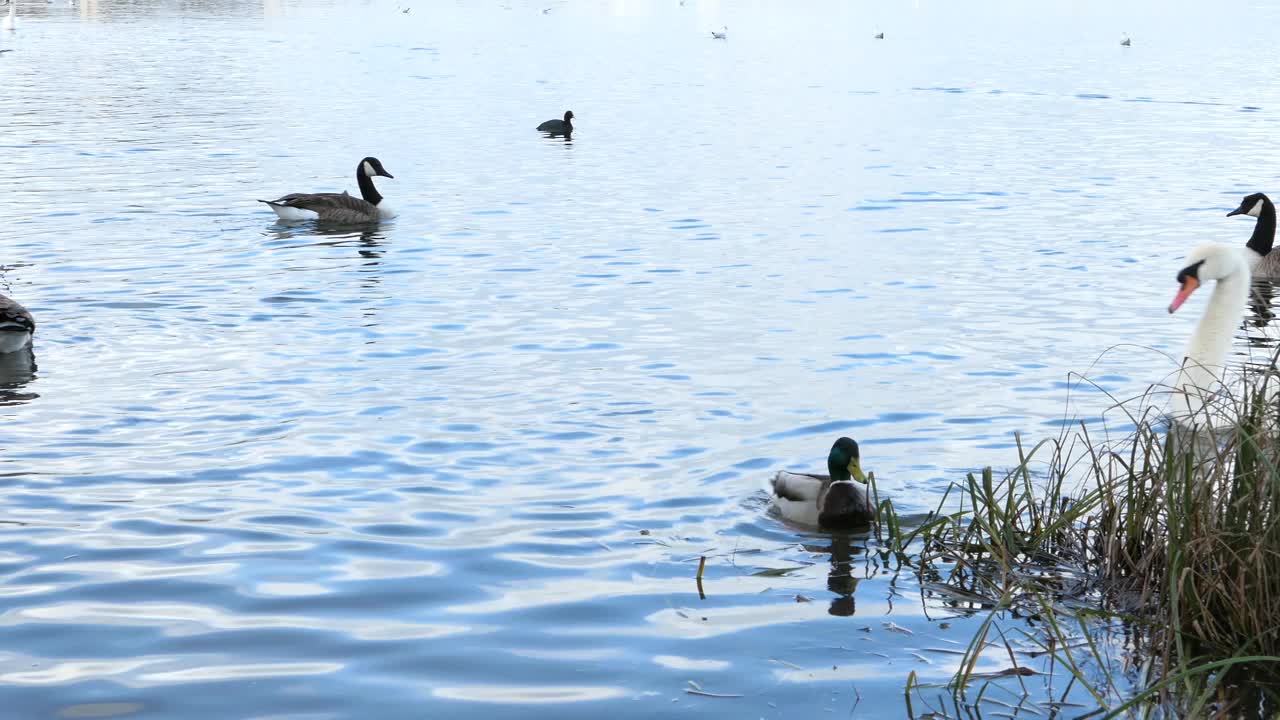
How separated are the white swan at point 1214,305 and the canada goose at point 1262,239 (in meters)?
7.56

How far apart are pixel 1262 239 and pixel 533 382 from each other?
11049mm

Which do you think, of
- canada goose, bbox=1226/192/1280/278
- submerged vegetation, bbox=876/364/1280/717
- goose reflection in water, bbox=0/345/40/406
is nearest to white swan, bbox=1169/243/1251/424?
submerged vegetation, bbox=876/364/1280/717

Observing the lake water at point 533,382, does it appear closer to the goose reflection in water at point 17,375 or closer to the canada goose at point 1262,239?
the goose reflection in water at point 17,375

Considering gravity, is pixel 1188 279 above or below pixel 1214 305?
above

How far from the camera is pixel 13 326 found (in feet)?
41.2

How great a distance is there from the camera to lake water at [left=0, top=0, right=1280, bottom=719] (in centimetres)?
693

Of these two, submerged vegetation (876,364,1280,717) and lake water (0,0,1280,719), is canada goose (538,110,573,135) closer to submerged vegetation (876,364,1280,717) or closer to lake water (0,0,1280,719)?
lake water (0,0,1280,719)

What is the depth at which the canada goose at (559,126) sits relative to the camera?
3456 cm

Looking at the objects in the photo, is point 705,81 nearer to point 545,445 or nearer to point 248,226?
point 248,226

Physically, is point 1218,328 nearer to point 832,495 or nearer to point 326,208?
point 832,495

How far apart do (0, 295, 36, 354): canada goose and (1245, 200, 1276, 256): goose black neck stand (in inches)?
557

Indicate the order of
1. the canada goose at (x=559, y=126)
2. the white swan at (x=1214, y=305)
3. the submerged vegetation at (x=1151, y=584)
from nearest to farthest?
the submerged vegetation at (x=1151, y=584)
the white swan at (x=1214, y=305)
the canada goose at (x=559, y=126)

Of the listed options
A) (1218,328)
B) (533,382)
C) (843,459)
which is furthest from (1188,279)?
(533,382)

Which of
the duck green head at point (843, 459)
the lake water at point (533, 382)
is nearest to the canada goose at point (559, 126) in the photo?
the lake water at point (533, 382)
